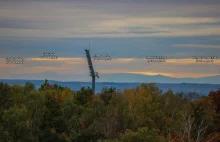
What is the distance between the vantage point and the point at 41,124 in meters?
83.5

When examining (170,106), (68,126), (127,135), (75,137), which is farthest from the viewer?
(170,106)

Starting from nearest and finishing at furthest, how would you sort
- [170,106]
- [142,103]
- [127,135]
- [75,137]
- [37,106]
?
1. [127,135]
2. [75,137]
3. [37,106]
4. [142,103]
5. [170,106]

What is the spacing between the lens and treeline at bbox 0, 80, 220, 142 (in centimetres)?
7281

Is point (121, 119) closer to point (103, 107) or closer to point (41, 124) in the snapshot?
point (103, 107)

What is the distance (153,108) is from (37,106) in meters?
19.0

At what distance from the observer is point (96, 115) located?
90.9 m

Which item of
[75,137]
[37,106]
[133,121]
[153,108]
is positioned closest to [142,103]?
[153,108]

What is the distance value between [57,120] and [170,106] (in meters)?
26.1

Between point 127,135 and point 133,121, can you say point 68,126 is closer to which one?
point 133,121

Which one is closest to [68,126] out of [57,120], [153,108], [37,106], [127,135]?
[57,120]

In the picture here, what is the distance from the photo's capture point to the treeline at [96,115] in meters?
72.8

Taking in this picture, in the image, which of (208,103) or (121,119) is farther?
(208,103)

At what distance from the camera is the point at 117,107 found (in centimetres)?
9412

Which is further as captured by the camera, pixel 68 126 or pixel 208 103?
pixel 208 103
